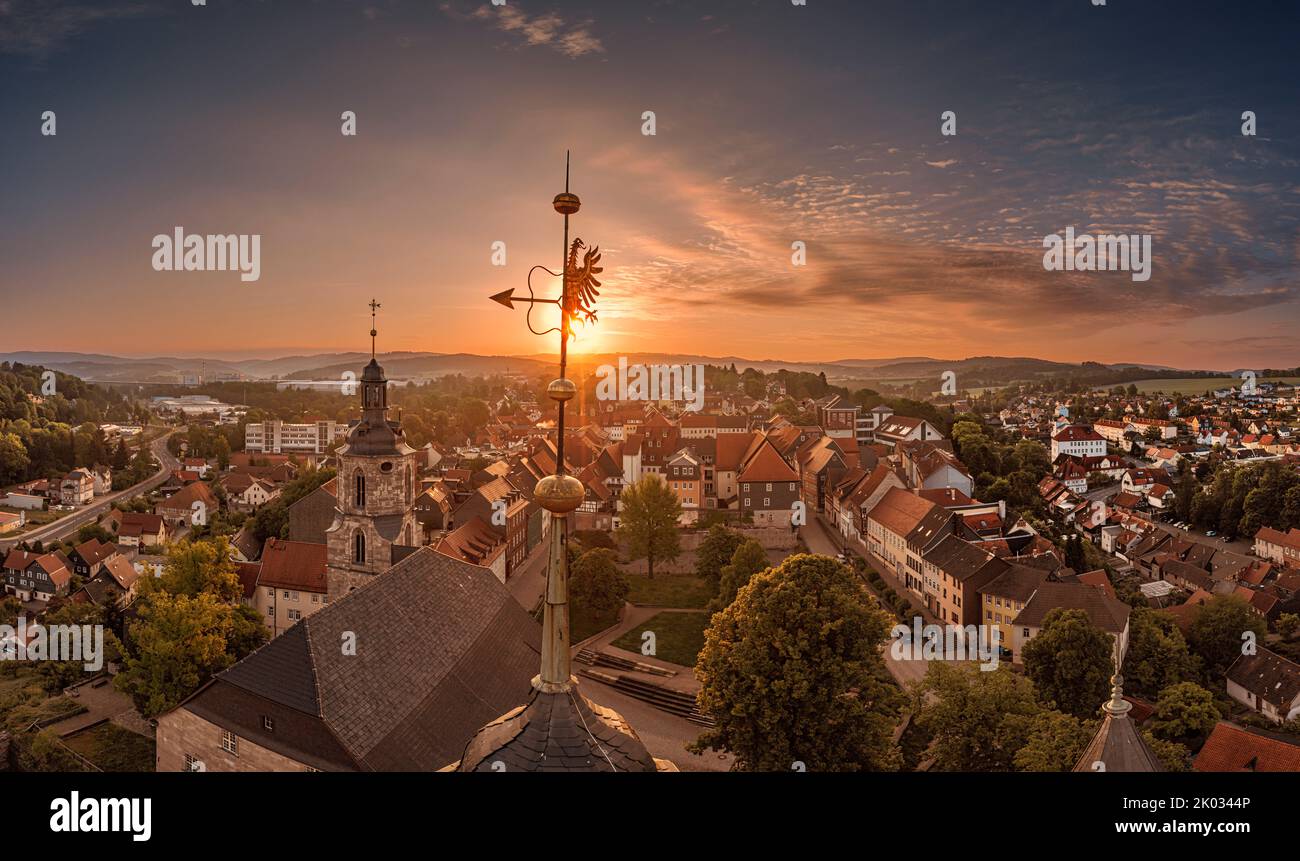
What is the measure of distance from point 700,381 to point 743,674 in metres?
90.3

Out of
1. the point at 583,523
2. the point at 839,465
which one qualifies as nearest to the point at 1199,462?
the point at 839,465

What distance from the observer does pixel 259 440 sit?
85.7m

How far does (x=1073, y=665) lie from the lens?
2488cm

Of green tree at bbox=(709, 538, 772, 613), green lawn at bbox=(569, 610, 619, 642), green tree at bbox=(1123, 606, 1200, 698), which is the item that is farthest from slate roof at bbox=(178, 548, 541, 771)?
green tree at bbox=(1123, 606, 1200, 698)

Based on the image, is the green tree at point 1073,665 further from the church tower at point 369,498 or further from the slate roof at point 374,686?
the church tower at point 369,498

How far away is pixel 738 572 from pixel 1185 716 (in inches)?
597

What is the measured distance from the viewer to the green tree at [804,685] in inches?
666

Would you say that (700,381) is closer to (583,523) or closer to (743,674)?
(583,523)

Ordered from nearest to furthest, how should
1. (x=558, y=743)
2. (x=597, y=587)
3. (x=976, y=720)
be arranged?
(x=558, y=743) < (x=976, y=720) < (x=597, y=587)

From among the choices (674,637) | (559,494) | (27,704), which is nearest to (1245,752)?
(674,637)

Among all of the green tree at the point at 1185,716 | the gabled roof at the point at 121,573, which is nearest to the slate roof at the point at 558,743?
the green tree at the point at 1185,716

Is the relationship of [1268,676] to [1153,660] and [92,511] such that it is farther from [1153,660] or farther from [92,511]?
[92,511]

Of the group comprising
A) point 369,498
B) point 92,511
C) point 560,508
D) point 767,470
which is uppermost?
point 560,508

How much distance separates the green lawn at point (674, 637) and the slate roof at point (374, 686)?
37.7 ft
